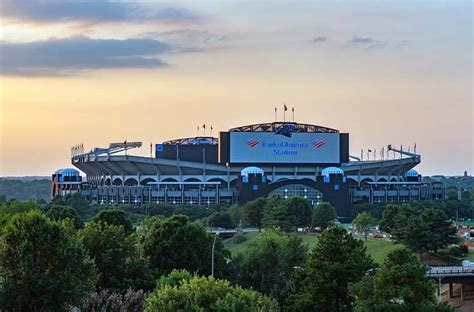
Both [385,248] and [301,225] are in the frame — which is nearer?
[385,248]

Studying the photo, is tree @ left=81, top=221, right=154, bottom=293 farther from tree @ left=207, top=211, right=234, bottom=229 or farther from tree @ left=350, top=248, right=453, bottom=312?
tree @ left=207, top=211, right=234, bottom=229

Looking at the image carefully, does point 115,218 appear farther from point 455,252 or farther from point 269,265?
point 455,252

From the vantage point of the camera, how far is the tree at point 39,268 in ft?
179

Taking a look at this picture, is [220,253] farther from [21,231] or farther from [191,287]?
[191,287]

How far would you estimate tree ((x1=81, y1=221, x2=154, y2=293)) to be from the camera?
70062 mm

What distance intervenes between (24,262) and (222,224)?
10385 centimetres

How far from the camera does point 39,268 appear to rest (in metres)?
55.5

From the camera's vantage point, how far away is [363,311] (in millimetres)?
51500

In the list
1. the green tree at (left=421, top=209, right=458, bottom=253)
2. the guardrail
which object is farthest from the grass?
the guardrail

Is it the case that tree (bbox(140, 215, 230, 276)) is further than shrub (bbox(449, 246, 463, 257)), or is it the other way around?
shrub (bbox(449, 246, 463, 257))

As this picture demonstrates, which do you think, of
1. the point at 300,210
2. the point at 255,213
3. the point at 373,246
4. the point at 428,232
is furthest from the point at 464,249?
the point at 255,213

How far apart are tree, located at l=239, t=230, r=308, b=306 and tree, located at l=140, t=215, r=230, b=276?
2.34 meters

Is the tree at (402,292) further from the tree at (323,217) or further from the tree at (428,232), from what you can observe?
the tree at (323,217)

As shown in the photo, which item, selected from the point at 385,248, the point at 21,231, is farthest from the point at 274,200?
the point at 21,231
